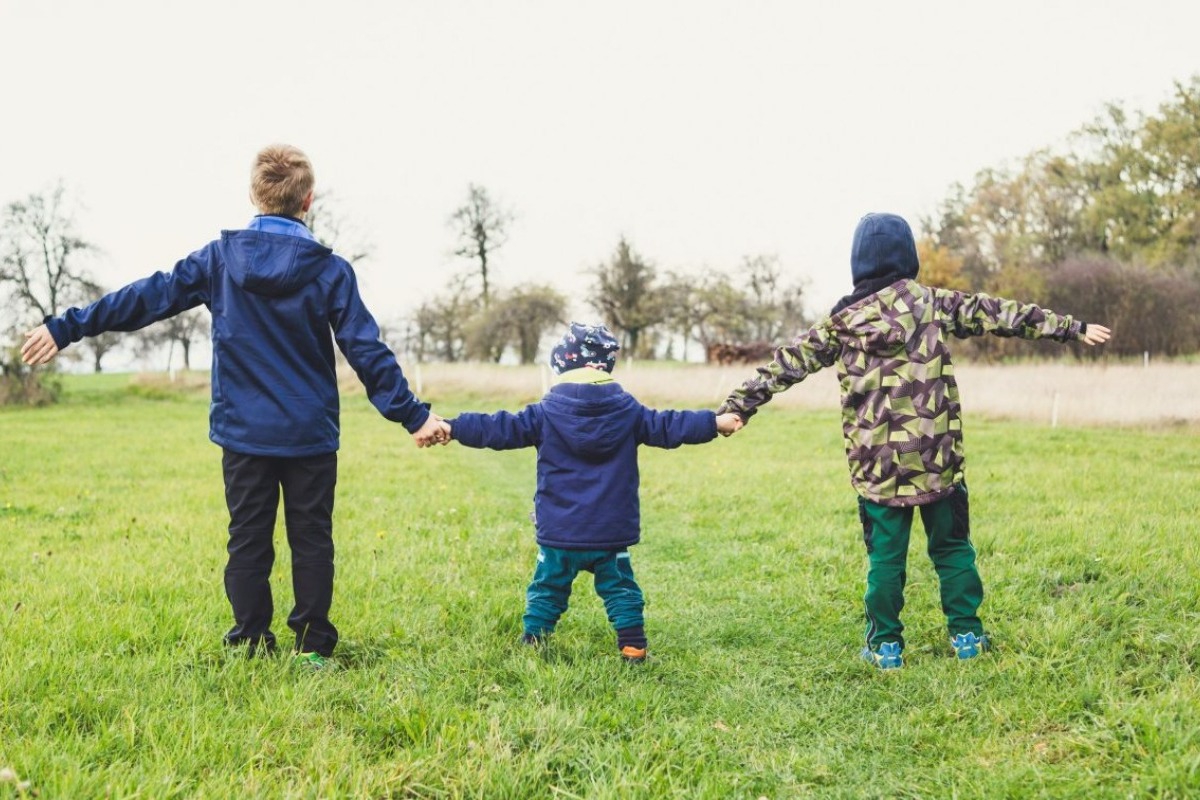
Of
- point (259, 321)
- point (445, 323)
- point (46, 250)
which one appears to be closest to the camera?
point (259, 321)

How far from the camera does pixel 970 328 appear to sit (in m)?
4.37

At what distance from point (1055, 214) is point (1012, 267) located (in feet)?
19.3

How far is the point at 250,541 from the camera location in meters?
4.00

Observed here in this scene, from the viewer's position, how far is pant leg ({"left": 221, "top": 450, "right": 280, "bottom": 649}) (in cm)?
393

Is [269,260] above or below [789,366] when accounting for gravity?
above

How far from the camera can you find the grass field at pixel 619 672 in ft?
9.66

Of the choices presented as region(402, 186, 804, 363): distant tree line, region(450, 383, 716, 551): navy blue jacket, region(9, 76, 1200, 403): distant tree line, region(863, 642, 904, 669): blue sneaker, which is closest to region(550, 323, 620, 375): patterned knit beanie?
region(450, 383, 716, 551): navy blue jacket

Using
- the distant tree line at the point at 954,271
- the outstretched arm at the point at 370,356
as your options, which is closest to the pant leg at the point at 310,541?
the outstretched arm at the point at 370,356

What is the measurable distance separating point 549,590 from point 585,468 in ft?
1.99

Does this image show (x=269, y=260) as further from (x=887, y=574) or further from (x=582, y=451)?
(x=887, y=574)

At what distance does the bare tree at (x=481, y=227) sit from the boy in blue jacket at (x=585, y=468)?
149ft

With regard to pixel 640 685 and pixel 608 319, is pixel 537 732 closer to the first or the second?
pixel 640 685

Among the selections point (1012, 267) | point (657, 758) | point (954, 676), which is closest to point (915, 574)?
point (954, 676)

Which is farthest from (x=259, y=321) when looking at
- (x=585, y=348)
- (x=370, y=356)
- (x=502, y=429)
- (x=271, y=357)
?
(x=585, y=348)
